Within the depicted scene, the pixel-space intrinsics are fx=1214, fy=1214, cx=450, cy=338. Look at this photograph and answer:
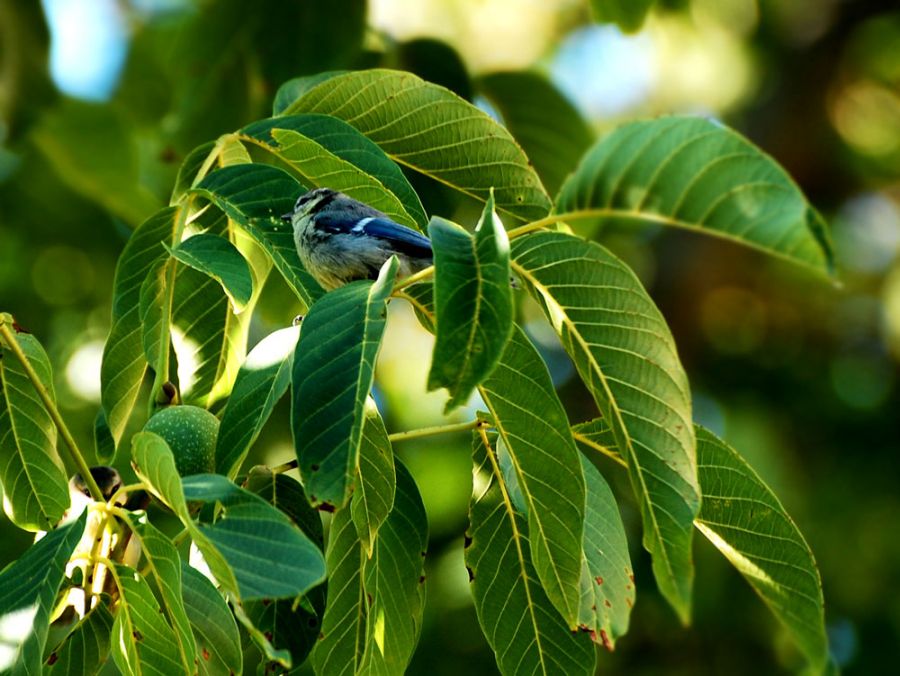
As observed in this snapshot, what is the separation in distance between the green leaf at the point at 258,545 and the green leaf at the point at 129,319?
72 cm

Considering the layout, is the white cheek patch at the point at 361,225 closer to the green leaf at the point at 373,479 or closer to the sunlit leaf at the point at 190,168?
the sunlit leaf at the point at 190,168

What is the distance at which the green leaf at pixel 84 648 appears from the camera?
209cm

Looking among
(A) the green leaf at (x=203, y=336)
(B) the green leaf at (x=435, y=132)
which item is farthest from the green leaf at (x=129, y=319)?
(B) the green leaf at (x=435, y=132)

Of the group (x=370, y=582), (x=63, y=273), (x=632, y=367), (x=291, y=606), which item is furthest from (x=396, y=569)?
(x=63, y=273)

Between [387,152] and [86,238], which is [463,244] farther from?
[86,238]

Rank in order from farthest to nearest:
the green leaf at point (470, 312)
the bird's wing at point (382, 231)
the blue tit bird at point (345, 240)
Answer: the blue tit bird at point (345, 240) < the bird's wing at point (382, 231) < the green leaf at point (470, 312)

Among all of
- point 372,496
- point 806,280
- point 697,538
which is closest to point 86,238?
point 697,538

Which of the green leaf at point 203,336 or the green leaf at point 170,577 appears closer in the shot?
the green leaf at point 170,577

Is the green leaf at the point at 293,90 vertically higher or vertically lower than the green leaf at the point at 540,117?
higher

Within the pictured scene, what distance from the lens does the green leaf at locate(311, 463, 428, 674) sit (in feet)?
7.38

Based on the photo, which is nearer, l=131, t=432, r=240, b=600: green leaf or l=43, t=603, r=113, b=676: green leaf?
l=131, t=432, r=240, b=600: green leaf

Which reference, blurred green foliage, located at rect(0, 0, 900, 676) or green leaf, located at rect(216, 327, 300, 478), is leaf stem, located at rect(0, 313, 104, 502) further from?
blurred green foliage, located at rect(0, 0, 900, 676)

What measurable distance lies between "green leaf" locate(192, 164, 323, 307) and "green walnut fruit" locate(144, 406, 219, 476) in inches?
12.2

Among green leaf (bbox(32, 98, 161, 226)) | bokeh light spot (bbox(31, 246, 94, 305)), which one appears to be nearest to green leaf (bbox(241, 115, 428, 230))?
green leaf (bbox(32, 98, 161, 226))
